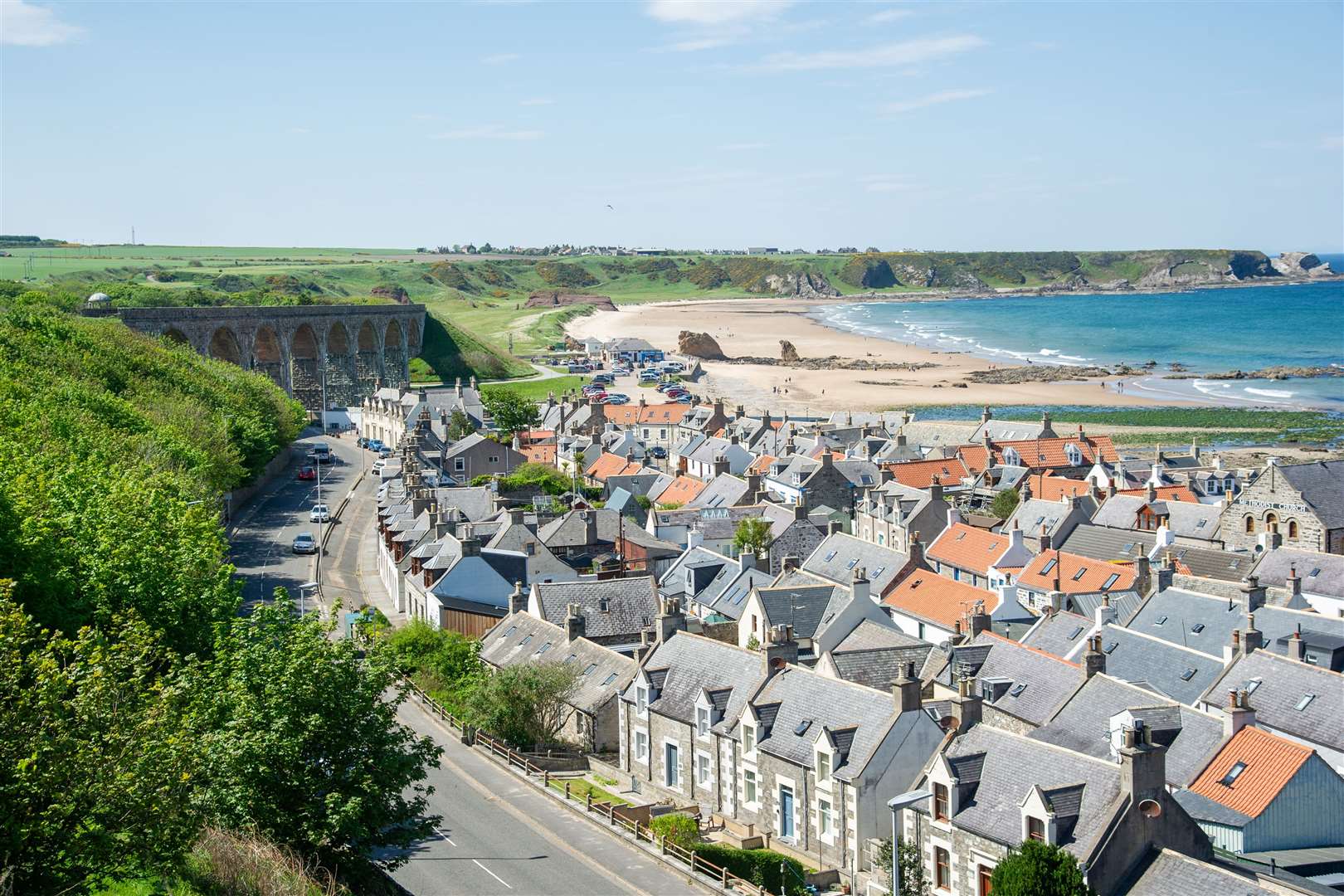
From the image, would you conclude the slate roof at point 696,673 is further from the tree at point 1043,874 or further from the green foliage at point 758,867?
the tree at point 1043,874

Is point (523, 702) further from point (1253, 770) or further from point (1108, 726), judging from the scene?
point (1253, 770)

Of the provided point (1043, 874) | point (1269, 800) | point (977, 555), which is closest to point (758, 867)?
point (1043, 874)

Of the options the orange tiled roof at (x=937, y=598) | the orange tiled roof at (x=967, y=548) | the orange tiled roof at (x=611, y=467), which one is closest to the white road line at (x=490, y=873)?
the orange tiled roof at (x=937, y=598)

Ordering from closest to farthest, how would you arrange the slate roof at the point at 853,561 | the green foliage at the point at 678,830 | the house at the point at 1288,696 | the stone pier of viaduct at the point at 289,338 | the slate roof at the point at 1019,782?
the slate roof at the point at 1019,782 → the green foliage at the point at 678,830 → the house at the point at 1288,696 → the slate roof at the point at 853,561 → the stone pier of viaduct at the point at 289,338

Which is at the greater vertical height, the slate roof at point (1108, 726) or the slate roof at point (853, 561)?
the slate roof at point (1108, 726)

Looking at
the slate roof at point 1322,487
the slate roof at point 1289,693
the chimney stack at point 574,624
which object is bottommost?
the chimney stack at point 574,624

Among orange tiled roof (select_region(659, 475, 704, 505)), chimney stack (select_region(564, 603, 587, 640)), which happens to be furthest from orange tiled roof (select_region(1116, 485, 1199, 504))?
chimney stack (select_region(564, 603, 587, 640))
